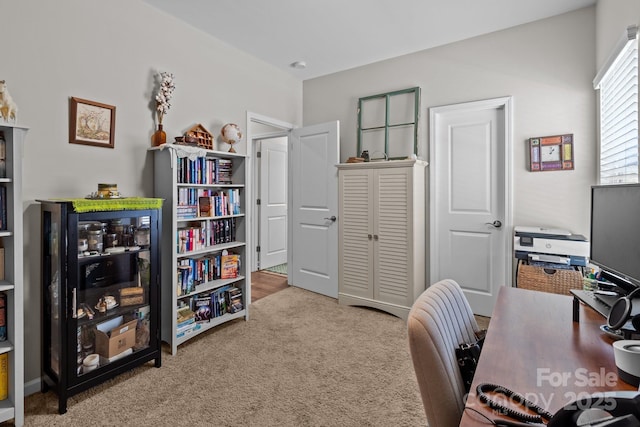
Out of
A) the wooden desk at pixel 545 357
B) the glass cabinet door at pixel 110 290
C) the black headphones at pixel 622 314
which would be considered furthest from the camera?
the glass cabinet door at pixel 110 290

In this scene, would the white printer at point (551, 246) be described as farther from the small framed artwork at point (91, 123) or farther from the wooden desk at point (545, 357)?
the small framed artwork at point (91, 123)

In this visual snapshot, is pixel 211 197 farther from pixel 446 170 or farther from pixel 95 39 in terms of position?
pixel 446 170

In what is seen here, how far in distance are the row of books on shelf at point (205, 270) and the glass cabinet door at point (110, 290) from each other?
37 cm

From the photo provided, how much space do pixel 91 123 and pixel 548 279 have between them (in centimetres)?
360

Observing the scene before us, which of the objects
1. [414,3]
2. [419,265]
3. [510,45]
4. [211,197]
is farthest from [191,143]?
[510,45]

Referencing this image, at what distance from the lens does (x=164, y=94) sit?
2.62m

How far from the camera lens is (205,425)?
1.73m

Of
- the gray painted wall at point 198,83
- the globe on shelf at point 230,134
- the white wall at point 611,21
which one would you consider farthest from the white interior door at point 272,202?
the white wall at point 611,21

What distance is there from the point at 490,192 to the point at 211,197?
2.61 meters

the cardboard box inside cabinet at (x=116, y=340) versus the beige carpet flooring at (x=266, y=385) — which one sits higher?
the cardboard box inside cabinet at (x=116, y=340)

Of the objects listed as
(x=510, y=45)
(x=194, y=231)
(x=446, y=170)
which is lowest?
(x=194, y=231)

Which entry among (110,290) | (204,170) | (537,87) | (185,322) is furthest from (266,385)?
(537,87)

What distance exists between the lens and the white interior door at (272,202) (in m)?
5.17

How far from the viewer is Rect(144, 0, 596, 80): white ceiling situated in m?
2.62
